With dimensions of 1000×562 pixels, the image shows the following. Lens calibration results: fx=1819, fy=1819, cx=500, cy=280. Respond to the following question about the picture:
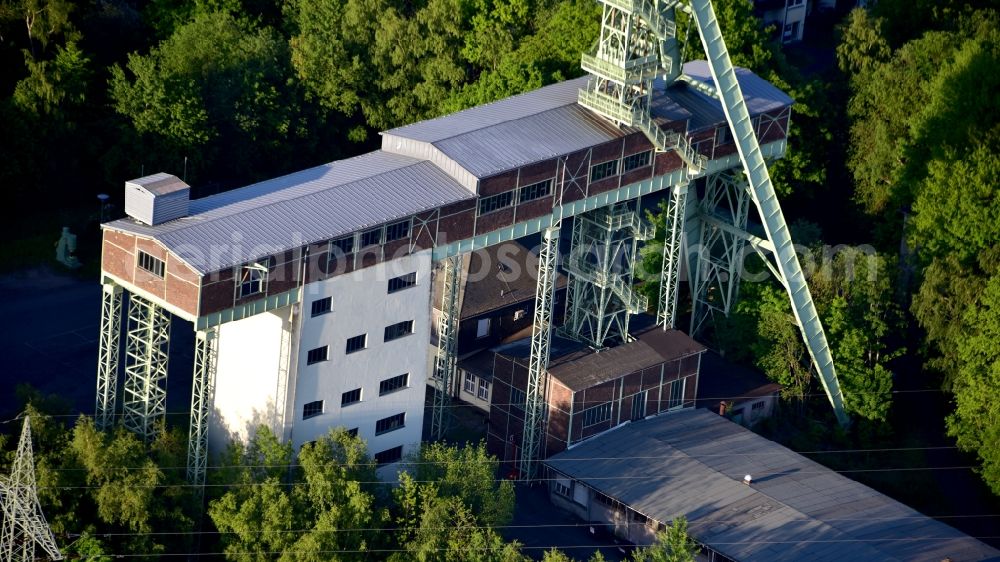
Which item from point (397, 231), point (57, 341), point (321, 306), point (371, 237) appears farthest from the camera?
point (57, 341)

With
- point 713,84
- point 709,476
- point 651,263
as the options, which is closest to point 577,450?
point 709,476

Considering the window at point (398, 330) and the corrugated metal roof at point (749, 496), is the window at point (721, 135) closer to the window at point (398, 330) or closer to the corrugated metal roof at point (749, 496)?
the corrugated metal roof at point (749, 496)

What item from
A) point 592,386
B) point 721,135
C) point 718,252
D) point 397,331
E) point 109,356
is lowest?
point 109,356

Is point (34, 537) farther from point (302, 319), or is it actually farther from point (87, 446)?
point (302, 319)

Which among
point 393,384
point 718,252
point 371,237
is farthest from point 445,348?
point 718,252

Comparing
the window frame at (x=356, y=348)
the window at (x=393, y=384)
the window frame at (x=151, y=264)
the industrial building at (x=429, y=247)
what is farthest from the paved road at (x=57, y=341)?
the window frame at (x=151, y=264)

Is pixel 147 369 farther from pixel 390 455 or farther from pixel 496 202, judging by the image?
pixel 496 202

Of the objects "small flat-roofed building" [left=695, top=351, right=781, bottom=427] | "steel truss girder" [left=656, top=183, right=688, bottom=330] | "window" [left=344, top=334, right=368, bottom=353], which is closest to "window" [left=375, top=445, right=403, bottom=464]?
"window" [left=344, top=334, right=368, bottom=353]
